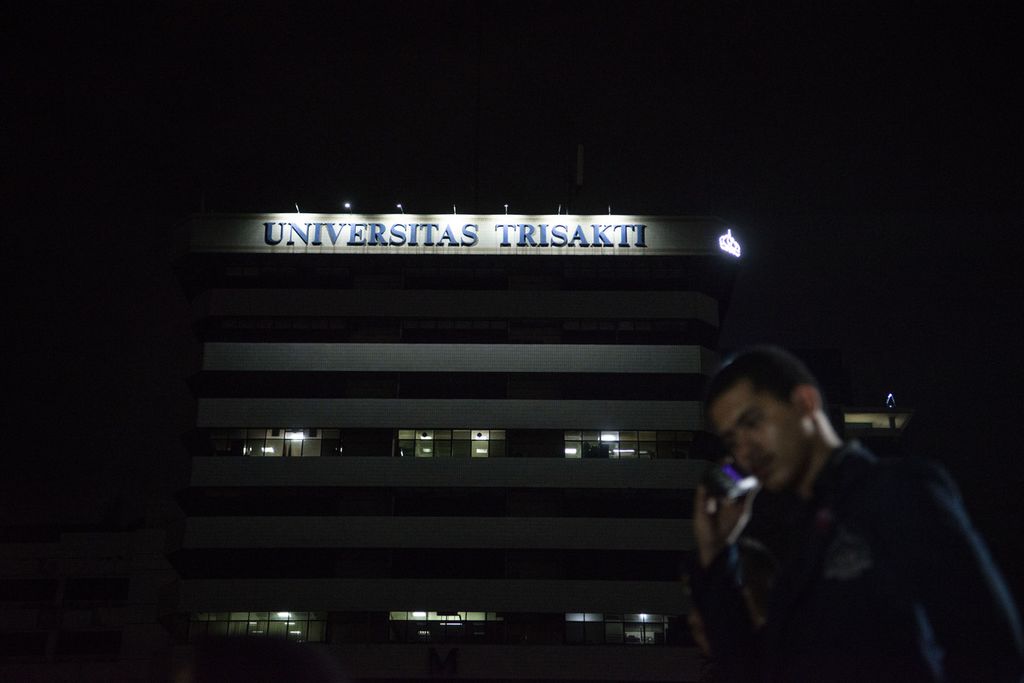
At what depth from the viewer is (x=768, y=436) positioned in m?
2.69

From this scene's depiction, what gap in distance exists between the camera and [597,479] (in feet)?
165

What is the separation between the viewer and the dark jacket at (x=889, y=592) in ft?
7.25

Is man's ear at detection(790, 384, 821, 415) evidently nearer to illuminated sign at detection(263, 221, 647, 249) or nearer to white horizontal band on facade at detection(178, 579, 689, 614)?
white horizontal band on facade at detection(178, 579, 689, 614)

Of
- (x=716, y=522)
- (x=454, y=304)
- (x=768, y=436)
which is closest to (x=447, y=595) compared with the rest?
(x=454, y=304)

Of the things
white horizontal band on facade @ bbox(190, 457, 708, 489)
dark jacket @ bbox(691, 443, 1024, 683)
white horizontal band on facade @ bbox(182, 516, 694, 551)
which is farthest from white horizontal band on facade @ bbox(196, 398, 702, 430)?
dark jacket @ bbox(691, 443, 1024, 683)

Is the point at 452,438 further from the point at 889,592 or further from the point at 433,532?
the point at 889,592

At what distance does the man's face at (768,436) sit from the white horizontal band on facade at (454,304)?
50.6 metres

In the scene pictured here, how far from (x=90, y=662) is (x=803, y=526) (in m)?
68.7

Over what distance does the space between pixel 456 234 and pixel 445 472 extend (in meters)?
15.7

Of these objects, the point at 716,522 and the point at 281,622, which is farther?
the point at 281,622

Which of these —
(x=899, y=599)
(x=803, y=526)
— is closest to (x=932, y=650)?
(x=899, y=599)

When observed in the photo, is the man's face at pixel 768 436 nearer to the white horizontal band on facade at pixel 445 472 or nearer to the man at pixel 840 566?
the man at pixel 840 566

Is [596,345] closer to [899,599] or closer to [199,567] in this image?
[199,567]

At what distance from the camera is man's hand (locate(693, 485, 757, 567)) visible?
2.72 metres
